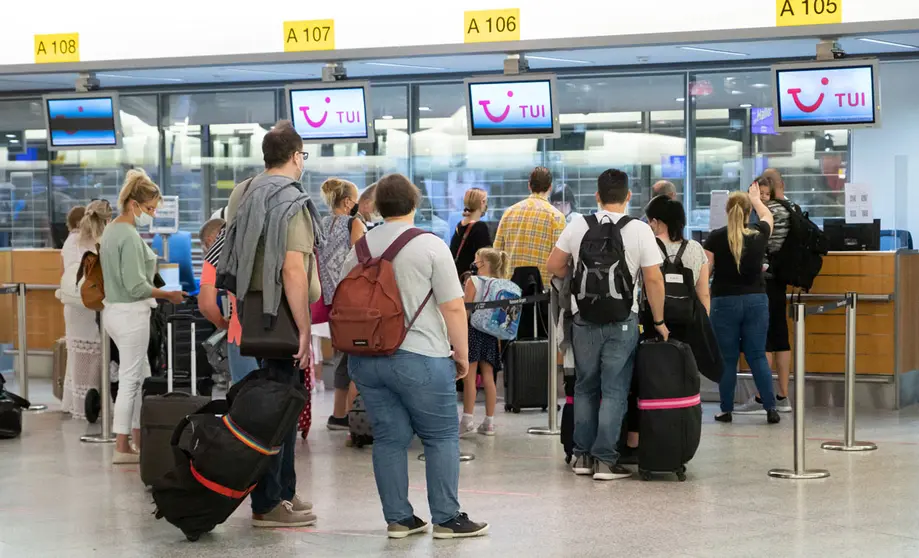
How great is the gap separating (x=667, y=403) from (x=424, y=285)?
188 cm

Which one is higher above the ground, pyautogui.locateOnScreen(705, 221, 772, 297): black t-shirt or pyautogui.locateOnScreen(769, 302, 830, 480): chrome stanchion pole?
pyautogui.locateOnScreen(705, 221, 772, 297): black t-shirt

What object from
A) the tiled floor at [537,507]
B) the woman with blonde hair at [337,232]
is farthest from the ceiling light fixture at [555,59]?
the tiled floor at [537,507]

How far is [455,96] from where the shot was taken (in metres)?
12.9

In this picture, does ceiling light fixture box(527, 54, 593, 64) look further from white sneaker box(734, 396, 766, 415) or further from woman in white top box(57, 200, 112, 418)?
woman in white top box(57, 200, 112, 418)

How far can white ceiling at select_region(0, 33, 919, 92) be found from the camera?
407 inches

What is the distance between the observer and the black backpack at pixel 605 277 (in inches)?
235

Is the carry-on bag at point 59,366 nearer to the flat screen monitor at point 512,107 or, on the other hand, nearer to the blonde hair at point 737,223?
the flat screen monitor at point 512,107

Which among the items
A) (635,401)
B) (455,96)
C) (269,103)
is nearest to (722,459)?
(635,401)

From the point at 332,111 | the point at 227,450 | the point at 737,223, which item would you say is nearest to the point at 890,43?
the point at 737,223

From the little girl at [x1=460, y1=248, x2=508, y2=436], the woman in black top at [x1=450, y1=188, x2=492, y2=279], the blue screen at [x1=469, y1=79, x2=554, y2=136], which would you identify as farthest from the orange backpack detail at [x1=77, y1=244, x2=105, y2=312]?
the blue screen at [x1=469, y1=79, x2=554, y2=136]

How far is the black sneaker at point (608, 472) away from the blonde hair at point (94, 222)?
149 inches

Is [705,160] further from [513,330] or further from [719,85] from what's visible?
[513,330]

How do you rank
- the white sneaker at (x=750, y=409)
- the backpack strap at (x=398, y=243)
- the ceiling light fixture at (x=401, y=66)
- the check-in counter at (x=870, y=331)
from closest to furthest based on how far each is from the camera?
the backpack strap at (x=398, y=243) → the white sneaker at (x=750, y=409) → the check-in counter at (x=870, y=331) → the ceiling light fixture at (x=401, y=66)

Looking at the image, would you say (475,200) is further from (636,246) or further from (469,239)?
(636,246)
